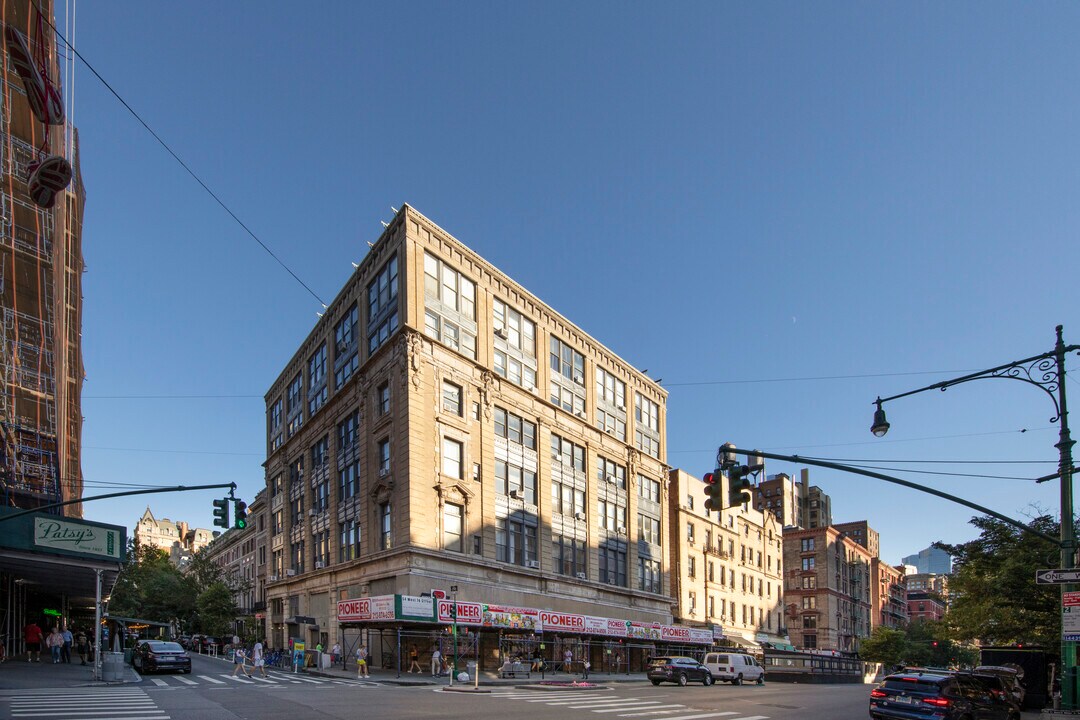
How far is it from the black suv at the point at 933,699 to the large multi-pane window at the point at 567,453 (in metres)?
36.5

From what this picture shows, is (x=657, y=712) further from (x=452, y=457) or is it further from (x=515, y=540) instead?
(x=515, y=540)

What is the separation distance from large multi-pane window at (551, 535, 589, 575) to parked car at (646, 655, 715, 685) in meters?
A: 12.8

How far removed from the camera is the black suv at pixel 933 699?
16.5m

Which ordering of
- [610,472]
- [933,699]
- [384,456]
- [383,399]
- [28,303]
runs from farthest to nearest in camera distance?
1. [610,472]
2. [383,399]
3. [384,456]
4. [28,303]
5. [933,699]

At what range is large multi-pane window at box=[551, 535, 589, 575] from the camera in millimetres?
51719

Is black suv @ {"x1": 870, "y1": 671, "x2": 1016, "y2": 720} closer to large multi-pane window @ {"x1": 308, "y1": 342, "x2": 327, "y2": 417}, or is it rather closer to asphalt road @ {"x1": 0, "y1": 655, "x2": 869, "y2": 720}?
asphalt road @ {"x1": 0, "y1": 655, "x2": 869, "y2": 720}

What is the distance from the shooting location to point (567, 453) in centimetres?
5534

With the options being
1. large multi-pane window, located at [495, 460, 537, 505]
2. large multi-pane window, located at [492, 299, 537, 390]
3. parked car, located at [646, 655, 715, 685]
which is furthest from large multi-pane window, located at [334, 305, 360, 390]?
parked car, located at [646, 655, 715, 685]

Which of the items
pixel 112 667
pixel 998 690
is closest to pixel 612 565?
pixel 112 667

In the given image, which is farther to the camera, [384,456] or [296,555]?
[296,555]

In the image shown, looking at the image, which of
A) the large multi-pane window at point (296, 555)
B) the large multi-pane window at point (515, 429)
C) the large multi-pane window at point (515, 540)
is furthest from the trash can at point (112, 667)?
the large multi-pane window at point (296, 555)

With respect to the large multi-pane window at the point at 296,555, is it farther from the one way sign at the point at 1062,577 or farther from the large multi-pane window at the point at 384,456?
the one way sign at the point at 1062,577

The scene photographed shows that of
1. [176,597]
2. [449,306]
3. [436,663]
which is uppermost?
[449,306]

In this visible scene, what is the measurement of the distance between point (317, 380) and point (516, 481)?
19.6 metres
